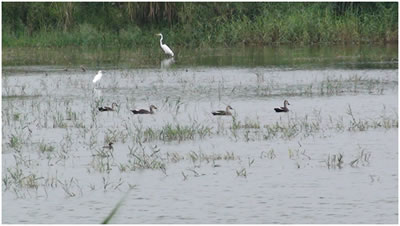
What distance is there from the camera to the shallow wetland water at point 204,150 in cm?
956

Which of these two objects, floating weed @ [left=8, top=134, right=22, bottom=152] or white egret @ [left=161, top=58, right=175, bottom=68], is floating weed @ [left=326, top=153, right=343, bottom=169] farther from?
white egret @ [left=161, top=58, right=175, bottom=68]

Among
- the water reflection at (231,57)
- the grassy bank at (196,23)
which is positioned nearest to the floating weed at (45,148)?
the water reflection at (231,57)

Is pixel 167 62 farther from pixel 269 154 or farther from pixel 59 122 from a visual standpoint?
pixel 269 154

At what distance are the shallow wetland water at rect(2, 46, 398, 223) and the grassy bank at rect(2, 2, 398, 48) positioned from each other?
10.1 m

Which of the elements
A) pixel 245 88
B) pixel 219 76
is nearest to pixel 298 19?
pixel 219 76

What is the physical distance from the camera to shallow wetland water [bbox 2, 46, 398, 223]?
376 inches

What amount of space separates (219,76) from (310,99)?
17.2 feet

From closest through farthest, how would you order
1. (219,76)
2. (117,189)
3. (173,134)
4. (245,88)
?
(117,189) < (173,134) < (245,88) < (219,76)

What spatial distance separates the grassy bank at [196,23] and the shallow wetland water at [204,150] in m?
10.1

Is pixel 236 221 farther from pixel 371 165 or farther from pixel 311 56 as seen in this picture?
pixel 311 56

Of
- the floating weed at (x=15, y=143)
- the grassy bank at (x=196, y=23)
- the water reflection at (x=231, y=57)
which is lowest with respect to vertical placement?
the water reflection at (x=231, y=57)

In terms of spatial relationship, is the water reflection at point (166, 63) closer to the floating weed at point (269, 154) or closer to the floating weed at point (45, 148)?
the floating weed at point (45, 148)

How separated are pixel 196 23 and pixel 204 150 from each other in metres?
22.4

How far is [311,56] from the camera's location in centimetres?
2764
